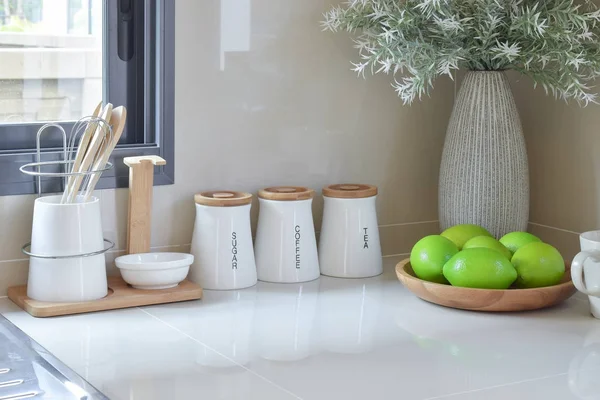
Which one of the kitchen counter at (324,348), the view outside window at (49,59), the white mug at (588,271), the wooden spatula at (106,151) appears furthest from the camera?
the view outside window at (49,59)

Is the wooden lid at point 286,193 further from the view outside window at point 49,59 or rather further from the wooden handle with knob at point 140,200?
the view outside window at point 49,59

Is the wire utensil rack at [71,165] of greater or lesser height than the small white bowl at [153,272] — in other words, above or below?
above

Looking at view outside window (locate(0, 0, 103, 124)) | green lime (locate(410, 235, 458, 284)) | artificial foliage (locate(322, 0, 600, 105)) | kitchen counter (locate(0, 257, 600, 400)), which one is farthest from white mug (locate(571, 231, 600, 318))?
view outside window (locate(0, 0, 103, 124))

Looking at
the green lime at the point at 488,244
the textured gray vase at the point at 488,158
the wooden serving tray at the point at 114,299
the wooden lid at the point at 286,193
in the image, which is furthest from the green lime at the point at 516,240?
the wooden serving tray at the point at 114,299

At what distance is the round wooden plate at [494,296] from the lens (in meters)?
1.50

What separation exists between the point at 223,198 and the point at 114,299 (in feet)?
0.88

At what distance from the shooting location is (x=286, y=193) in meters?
1.71

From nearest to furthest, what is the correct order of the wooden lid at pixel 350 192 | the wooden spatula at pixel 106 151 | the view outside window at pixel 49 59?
1. the wooden spatula at pixel 106 151
2. the view outside window at pixel 49 59
3. the wooden lid at pixel 350 192

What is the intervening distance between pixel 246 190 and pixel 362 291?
302 millimetres

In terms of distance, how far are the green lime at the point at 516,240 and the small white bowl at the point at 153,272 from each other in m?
0.54

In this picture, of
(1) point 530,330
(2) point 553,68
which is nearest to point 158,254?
(1) point 530,330

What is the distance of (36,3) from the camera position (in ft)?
5.41

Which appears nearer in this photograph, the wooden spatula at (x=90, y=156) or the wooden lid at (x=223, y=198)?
the wooden spatula at (x=90, y=156)

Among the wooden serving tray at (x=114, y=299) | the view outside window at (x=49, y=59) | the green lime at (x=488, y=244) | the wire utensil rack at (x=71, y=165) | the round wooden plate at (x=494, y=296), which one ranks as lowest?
the wooden serving tray at (x=114, y=299)
